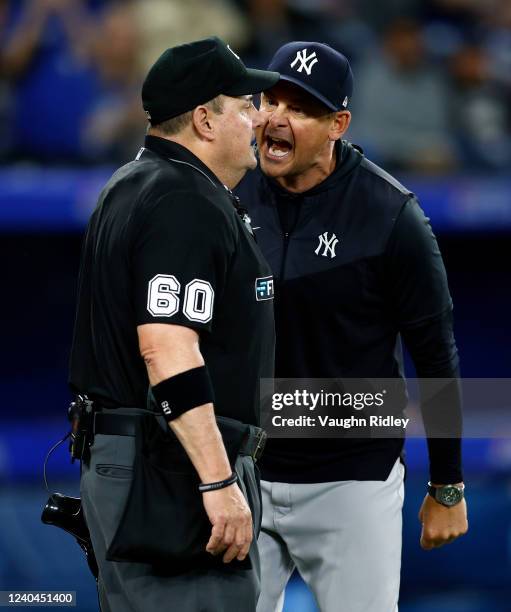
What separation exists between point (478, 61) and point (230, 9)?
1192 mm

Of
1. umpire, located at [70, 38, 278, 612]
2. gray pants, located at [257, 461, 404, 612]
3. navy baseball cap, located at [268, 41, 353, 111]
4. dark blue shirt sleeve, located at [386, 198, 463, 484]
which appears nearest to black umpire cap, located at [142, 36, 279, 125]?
umpire, located at [70, 38, 278, 612]

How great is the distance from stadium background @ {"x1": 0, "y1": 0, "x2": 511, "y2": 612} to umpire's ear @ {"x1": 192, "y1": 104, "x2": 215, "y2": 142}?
2.24 metres

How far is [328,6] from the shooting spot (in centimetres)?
561

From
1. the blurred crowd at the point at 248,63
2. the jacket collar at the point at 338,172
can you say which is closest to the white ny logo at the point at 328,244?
the jacket collar at the point at 338,172

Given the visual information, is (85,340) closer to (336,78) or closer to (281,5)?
(336,78)

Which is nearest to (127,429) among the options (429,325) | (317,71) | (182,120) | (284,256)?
(182,120)

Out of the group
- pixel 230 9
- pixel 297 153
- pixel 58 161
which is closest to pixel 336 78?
pixel 297 153

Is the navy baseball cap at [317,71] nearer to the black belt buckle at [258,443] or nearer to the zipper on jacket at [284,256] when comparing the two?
the zipper on jacket at [284,256]

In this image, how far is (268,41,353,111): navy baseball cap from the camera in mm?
2902

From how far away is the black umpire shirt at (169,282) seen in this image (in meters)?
2.23

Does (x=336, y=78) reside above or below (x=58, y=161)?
below

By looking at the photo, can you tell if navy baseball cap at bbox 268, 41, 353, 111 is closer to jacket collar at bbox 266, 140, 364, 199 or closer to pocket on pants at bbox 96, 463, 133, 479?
jacket collar at bbox 266, 140, 364, 199

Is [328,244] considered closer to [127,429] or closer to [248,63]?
[127,429]

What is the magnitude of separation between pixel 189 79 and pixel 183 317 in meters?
0.49
